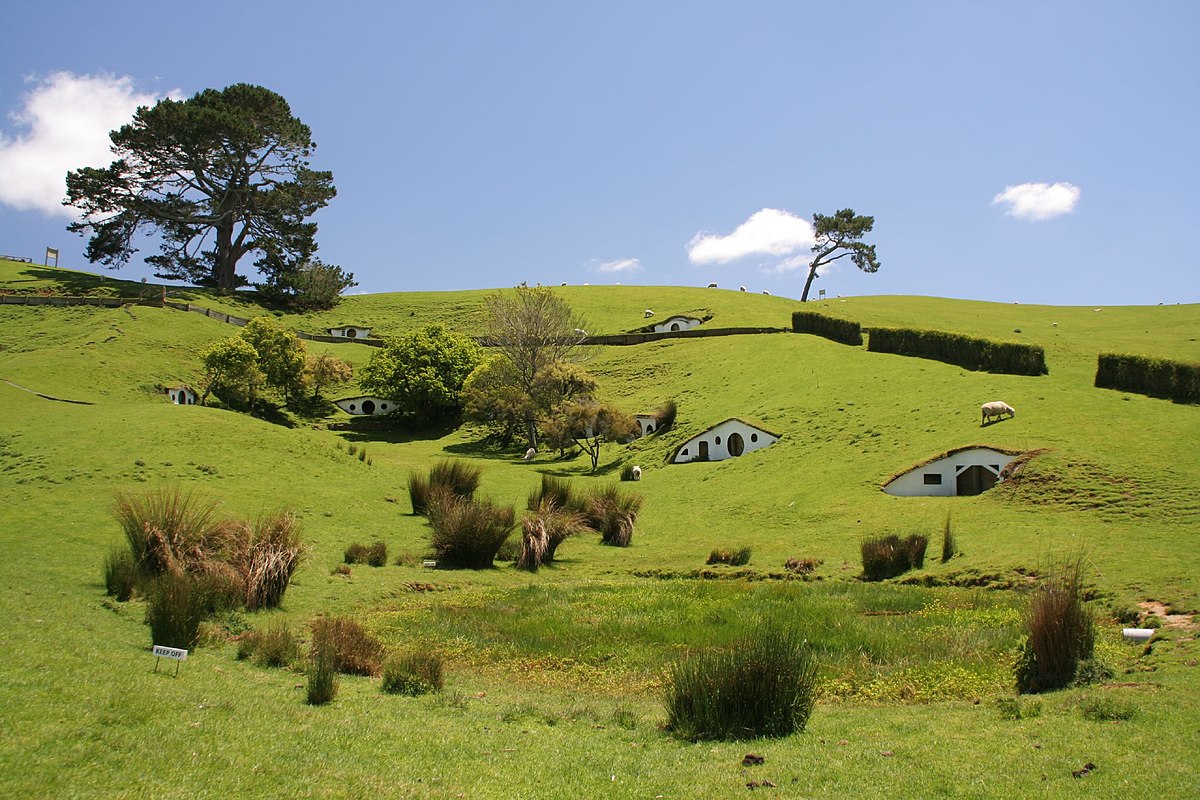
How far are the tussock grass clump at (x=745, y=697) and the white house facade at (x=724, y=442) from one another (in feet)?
116

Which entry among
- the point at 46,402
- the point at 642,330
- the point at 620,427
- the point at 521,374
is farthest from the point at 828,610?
the point at 642,330

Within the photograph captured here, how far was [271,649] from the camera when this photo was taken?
11.8 m

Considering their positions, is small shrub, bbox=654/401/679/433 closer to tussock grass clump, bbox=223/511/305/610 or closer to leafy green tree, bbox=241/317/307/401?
leafy green tree, bbox=241/317/307/401

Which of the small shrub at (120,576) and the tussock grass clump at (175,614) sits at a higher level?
the tussock grass clump at (175,614)

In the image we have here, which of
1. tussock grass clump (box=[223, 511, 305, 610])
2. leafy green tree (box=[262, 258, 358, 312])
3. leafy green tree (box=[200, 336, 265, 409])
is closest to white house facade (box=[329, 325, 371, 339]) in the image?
leafy green tree (box=[262, 258, 358, 312])

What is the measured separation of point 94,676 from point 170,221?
97.8 m

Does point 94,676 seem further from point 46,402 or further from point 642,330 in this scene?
point 642,330

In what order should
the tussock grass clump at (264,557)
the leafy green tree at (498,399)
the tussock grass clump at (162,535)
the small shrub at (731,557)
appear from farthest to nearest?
the leafy green tree at (498,399) < the small shrub at (731,557) < the tussock grass clump at (264,557) < the tussock grass clump at (162,535)

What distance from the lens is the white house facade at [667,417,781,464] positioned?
147 ft

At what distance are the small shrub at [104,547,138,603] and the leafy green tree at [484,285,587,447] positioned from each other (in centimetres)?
4207

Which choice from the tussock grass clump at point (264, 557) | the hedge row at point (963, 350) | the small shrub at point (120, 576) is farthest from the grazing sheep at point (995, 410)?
the small shrub at point (120, 576)

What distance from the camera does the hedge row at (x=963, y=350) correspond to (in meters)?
47.1

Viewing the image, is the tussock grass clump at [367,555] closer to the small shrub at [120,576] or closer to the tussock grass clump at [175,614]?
the small shrub at [120,576]

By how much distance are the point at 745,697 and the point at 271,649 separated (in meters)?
6.74
